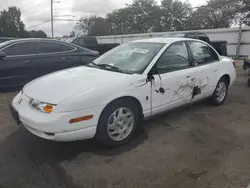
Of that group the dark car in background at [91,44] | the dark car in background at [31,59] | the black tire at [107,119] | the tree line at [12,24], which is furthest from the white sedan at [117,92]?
the tree line at [12,24]

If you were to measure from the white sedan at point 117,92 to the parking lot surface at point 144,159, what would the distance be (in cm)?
32

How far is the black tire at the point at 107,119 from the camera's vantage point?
113 inches

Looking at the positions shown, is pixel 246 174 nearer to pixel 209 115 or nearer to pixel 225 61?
pixel 209 115

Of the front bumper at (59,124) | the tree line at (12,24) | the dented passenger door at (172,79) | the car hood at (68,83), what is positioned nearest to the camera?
the front bumper at (59,124)

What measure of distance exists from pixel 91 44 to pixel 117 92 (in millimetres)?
10079

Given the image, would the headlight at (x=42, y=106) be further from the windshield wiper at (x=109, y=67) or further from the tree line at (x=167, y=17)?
the tree line at (x=167, y=17)

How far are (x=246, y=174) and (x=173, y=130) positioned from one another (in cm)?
133

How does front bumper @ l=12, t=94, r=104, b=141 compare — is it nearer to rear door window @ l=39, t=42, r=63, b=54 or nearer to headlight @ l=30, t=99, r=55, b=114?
headlight @ l=30, t=99, r=55, b=114

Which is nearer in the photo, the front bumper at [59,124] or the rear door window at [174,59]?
the front bumper at [59,124]

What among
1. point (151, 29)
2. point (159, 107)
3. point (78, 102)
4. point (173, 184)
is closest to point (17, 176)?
point (78, 102)

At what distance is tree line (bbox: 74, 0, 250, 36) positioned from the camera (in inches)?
1361

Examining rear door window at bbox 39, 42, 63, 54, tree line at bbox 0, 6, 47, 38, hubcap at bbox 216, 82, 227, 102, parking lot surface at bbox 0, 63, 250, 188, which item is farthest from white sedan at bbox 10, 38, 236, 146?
tree line at bbox 0, 6, 47, 38

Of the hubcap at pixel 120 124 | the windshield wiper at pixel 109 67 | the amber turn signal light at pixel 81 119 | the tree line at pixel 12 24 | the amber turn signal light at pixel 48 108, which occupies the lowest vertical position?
the hubcap at pixel 120 124

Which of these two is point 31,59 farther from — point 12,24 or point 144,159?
point 12,24
